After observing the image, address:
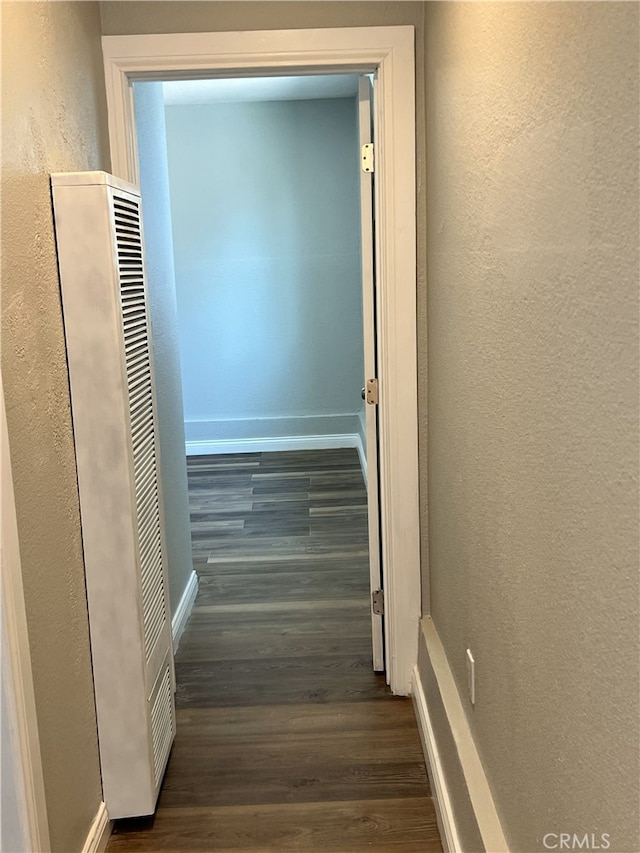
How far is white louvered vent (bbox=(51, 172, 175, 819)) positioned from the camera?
1829 millimetres

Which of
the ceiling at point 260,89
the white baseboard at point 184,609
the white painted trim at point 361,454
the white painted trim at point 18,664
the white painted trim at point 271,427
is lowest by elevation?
the white baseboard at point 184,609

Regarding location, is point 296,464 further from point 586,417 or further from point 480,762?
point 586,417

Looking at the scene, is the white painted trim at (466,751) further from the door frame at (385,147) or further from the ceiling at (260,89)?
the ceiling at (260,89)

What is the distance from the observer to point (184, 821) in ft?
6.99

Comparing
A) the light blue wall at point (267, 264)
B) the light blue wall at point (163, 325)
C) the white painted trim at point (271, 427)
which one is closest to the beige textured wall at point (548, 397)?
the light blue wall at point (163, 325)

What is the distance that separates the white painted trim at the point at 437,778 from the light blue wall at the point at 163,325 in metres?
1.14

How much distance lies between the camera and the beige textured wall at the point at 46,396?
157cm

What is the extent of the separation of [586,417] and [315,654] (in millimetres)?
2228

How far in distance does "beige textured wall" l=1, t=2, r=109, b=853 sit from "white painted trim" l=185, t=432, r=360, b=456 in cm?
433

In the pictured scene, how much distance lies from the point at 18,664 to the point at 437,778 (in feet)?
3.80

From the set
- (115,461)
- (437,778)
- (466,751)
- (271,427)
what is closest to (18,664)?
(115,461)

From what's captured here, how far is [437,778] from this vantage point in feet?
6.79

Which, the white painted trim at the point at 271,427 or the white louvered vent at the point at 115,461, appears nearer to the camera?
the white louvered vent at the point at 115,461

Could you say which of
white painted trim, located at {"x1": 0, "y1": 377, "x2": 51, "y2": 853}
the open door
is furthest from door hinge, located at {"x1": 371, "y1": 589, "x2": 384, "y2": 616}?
white painted trim, located at {"x1": 0, "y1": 377, "x2": 51, "y2": 853}
